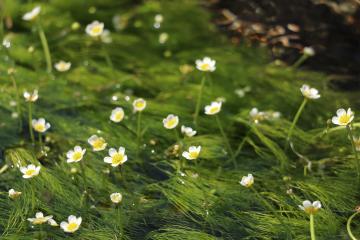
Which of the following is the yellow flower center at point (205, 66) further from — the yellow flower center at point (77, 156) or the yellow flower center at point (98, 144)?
the yellow flower center at point (77, 156)

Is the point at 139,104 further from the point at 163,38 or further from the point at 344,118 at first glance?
the point at 163,38

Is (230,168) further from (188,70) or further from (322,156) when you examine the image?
(188,70)

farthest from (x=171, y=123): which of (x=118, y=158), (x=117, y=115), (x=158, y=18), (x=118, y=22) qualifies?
(x=118, y=22)

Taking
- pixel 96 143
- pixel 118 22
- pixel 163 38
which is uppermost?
pixel 96 143

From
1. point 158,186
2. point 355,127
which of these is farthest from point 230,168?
point 355,127

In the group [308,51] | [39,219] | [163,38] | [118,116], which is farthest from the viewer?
[163,38]

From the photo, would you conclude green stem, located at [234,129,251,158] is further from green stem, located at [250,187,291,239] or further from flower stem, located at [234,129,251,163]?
green stem, located at [250,187,291,239]

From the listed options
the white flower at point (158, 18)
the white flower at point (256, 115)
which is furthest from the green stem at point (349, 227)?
the white flower at point (158, 18)
